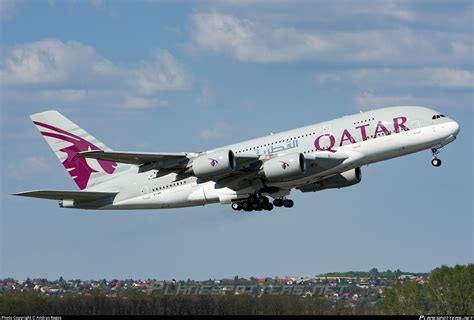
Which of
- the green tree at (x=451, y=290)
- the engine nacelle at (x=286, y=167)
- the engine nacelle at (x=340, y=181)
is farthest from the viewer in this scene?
the engine nacelle at (x=340, y=181)

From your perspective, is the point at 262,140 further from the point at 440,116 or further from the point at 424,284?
the point at 424,284

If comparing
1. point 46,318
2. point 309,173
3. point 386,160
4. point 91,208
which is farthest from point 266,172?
point 46,318

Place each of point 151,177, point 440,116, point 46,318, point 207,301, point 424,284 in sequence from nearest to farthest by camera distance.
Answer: point 46,318 < point 207,301 < point 440,116 < point 151,177 < point 424,284

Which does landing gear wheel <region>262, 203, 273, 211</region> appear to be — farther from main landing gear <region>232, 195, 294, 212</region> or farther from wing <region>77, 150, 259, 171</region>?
wing <region>77, 150, 259, 171</region>

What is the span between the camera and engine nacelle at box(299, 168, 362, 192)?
2467 inches

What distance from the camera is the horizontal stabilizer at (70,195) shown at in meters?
60.6

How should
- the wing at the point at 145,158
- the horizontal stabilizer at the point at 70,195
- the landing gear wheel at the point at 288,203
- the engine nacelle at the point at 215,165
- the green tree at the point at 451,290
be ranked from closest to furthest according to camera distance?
the wing at the point at 145,158 → the engine nacelle at the point at 215,165 → the horizontal stabilizer at the point at 70,195 → the green tree at the point at 451,290 → the landing gear wheel at the point at 288,203

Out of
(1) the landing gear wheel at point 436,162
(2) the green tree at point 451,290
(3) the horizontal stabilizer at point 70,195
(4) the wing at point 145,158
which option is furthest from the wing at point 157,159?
(2) the green tree at point 451,290

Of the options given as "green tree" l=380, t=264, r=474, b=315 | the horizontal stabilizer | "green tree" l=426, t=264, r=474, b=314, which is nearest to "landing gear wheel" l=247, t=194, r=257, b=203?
the horizontal stabilizer

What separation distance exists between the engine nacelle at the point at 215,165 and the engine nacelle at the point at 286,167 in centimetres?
206

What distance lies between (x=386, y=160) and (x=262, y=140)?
6834 mm

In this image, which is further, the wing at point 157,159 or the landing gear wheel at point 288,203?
the landing gear wheel at point 288,203

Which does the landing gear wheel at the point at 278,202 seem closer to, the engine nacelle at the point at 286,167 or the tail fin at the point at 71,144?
the engine nacelle at the point at 286,167

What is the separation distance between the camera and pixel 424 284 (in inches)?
2576
